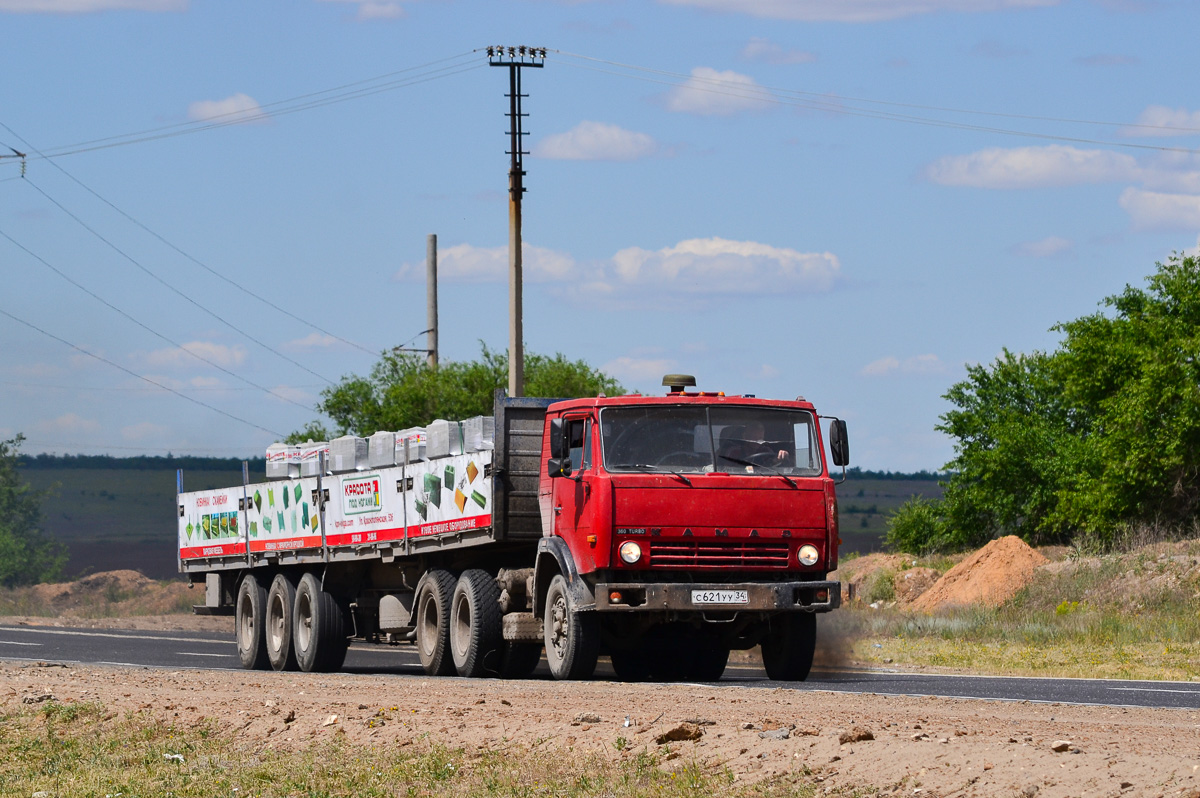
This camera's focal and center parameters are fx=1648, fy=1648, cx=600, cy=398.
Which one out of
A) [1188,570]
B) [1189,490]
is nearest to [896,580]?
[1189,490]

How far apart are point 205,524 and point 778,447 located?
510 inches

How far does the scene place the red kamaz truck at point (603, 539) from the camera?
15.8 meters

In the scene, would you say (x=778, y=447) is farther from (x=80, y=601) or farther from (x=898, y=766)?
(x=80, y=601)

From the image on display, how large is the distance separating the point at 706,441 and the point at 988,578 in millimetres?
22539

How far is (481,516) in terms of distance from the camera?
18.1 meters

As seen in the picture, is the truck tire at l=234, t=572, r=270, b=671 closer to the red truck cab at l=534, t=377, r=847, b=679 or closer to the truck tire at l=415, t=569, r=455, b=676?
the truck tire at l=415, t=569, r=455, b=676

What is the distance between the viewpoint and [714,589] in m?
15.8

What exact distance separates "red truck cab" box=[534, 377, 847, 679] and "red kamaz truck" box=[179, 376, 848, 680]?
0.06ft

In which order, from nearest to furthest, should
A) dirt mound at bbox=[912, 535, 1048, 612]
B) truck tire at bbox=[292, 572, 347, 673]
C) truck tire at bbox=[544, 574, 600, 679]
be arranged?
truck tire at bbox=[544, 574, 600, 679] → truck tire at bbox=[292, 572, 347, 673] → dirt mound at bbox=[912, 535, 1048, 612]

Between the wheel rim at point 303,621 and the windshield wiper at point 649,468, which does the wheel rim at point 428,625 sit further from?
the windshield wiper at point 649,468

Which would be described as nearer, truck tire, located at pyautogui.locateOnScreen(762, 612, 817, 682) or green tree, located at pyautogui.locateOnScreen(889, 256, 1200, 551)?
truck tire, located at pyautogui.locateOnScreen(762, 612, 817, 682)

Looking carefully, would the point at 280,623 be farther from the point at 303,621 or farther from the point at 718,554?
the point at 718,554

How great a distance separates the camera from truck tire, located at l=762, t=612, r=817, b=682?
1678cm

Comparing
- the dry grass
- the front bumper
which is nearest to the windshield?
the front bumper
